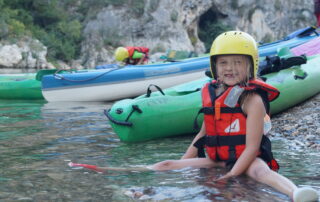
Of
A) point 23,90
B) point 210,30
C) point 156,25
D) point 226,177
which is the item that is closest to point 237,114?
point 226,177

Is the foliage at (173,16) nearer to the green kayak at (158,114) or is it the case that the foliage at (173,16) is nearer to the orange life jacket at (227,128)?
the green kayak at (158,114)

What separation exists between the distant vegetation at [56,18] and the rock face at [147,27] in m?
0.39

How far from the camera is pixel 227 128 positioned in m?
2.60

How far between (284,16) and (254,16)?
3.12 m

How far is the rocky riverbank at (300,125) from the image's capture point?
3.62m

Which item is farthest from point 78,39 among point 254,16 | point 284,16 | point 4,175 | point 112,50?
point 4,175

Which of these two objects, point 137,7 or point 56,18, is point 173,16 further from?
point 56,18

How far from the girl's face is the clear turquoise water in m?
0.57

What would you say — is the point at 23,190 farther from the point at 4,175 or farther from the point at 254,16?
the point at 254,16

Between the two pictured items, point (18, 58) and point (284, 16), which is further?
point (284, 16)

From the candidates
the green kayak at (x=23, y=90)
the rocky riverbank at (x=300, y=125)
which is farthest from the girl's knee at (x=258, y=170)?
the green kayak at (x=23, y=90)

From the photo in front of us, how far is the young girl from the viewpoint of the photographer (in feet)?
8.00

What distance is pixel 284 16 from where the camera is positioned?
3133cm

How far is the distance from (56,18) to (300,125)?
73.7ft
